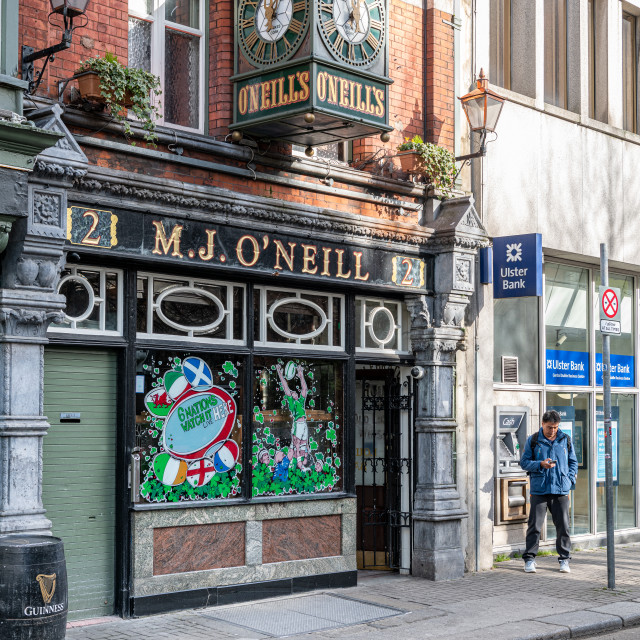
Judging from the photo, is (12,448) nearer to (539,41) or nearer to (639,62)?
(539,41)

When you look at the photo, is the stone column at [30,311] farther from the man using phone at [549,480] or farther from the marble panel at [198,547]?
the man using phone at [549,480]

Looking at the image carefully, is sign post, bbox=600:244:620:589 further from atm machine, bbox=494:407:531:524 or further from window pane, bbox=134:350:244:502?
window pane, bbox=134:350:244:502

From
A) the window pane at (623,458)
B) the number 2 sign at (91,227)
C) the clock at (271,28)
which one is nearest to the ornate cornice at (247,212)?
the number 2 sign at (91,227)

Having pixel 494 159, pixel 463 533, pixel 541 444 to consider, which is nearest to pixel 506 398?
pixel 541 444

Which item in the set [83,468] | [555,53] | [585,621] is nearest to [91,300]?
[83,468]

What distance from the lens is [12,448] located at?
770 cm

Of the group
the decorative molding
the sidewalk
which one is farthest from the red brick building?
the sidewalk

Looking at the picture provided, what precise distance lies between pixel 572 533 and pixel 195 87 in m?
8.22

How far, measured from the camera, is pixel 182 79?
32.4 feet

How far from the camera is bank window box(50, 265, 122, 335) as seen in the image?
8.59m

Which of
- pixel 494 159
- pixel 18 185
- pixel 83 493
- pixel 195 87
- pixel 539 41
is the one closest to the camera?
pixel 18 185

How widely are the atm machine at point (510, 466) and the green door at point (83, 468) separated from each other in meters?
5.58

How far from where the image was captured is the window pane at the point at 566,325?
13852 mm

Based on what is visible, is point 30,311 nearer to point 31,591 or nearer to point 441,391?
point 31,591
